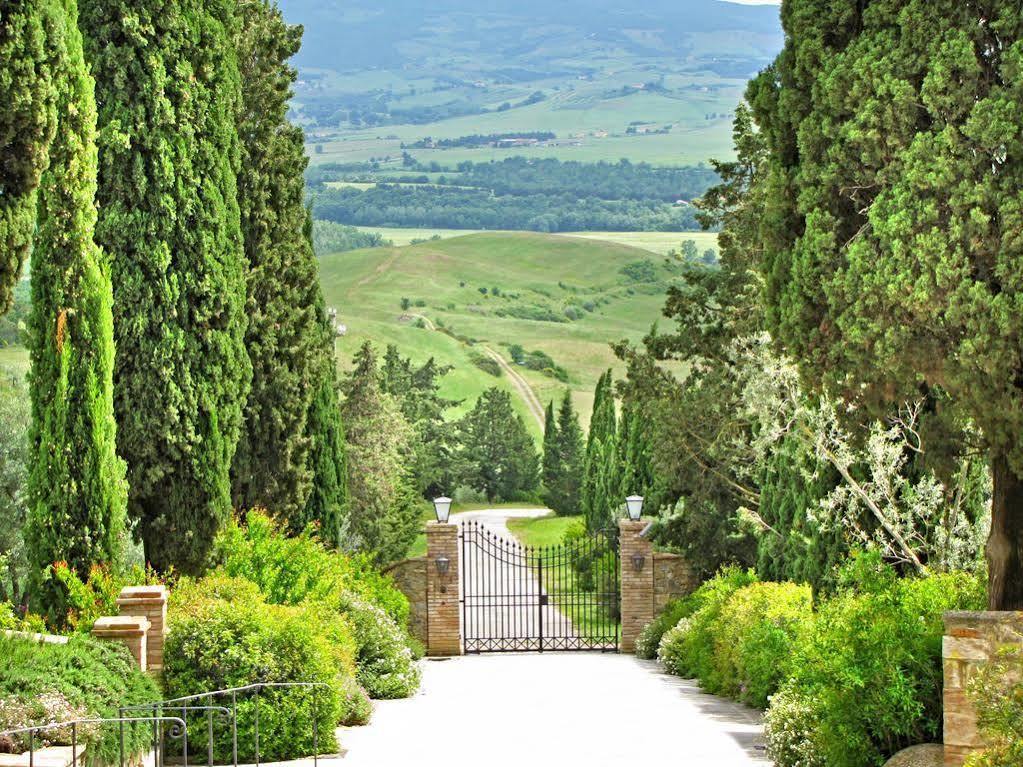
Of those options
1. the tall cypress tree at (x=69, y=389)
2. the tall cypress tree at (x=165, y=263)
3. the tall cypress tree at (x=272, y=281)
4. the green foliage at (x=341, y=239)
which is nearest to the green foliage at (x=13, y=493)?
the tall cypress tree at (x=165, y=263)

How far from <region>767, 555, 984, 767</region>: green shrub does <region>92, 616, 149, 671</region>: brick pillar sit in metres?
5.65

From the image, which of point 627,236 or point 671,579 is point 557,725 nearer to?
point 671,579

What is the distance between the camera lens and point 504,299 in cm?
15000

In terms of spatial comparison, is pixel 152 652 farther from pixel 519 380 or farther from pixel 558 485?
pixel 519 380

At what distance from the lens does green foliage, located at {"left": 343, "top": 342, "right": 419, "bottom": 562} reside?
34.3 m

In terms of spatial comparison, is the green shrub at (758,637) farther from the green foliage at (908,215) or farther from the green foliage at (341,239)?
the green foliage at (341,239)

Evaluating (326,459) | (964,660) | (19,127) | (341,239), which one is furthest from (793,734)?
(341,239)

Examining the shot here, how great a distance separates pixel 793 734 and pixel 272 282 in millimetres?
10734

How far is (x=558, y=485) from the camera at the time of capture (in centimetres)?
6906

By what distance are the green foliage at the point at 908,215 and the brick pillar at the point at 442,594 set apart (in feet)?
48.2

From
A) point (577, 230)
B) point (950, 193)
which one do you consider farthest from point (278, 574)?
point (577, 230)

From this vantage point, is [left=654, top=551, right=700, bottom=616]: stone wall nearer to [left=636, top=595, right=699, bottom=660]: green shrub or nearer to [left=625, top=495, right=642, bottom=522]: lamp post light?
[left=636, top=595, right=699, bottom=660]: green shrub

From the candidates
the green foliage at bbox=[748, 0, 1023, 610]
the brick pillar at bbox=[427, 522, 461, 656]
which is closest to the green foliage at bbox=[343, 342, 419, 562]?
the brick pillar at bbox=[427, 522, 461, 656]

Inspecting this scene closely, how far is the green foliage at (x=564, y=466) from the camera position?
68438 mm
